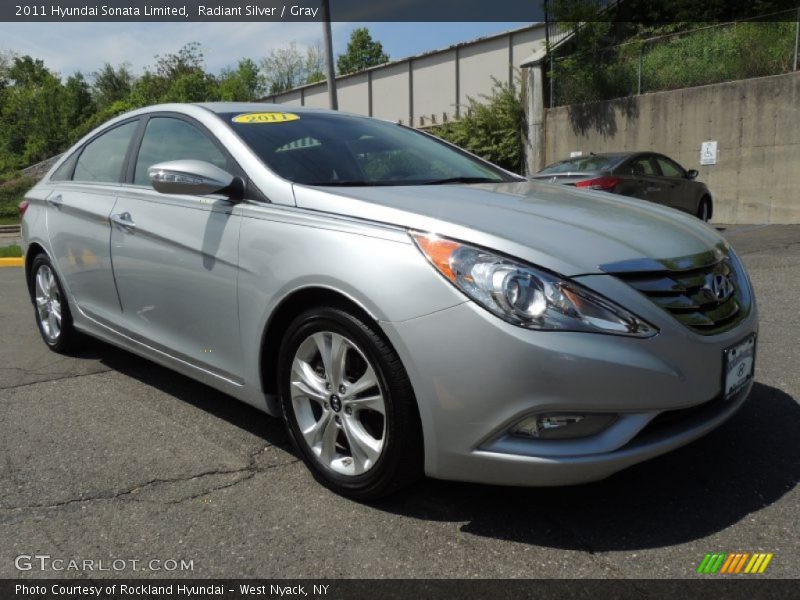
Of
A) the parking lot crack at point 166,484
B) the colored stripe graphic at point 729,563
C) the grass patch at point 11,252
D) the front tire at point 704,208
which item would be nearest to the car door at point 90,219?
the parking lot crack at point 166,484

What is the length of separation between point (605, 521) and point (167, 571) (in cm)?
144

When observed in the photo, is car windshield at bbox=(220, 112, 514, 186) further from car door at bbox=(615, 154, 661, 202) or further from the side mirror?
car door at bbox=(615, 154, 661, 202)

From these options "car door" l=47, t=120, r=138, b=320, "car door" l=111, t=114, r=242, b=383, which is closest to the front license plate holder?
"car door" l=111, t=114, r=242, b=383

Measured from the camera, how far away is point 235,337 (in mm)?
2840

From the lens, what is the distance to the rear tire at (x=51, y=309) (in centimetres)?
436

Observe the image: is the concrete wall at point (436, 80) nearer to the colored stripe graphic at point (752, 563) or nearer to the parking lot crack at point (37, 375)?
the parking lot crack at point (37, 375)

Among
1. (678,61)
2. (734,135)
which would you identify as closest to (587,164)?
(734,135)

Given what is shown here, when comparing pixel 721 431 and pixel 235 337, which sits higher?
pixel 235 337

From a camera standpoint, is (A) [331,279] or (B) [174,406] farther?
(B) [174,406]

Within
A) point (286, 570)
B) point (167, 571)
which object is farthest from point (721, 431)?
point (167, 571)

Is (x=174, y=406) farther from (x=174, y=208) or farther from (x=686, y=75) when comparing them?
(x=686, y=75)

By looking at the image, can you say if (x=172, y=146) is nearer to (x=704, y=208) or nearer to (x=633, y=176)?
(x=633, y=176)

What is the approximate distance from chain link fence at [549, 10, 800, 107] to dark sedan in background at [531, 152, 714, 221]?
3.57 m
